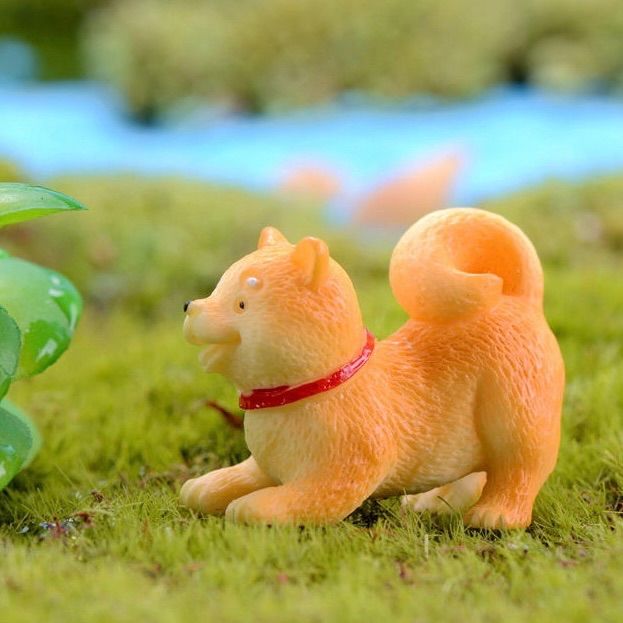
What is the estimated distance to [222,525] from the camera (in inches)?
50.9

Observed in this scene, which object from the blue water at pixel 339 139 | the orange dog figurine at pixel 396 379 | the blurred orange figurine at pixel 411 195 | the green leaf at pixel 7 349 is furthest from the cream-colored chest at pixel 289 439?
the blue water at pixel 339 139

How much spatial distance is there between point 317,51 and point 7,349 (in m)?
3.94

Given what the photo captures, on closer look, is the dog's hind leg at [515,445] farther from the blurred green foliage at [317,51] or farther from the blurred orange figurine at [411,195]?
the blurred green foliage at [317,51]

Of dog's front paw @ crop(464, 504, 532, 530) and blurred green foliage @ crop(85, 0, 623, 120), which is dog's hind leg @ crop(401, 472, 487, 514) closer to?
dog's front paw @ crop(464, 504, 532, 530)

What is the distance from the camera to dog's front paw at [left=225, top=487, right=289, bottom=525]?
1.24m

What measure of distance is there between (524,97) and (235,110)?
165cm

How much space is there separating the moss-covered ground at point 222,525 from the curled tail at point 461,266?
32 centimetres

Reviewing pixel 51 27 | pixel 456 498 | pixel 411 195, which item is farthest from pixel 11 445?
pixel 51 27

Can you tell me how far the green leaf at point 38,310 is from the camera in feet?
4.76

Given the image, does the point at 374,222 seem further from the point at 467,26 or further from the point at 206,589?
the point at 206,589

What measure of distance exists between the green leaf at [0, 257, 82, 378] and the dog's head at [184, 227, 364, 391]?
32 centimetres

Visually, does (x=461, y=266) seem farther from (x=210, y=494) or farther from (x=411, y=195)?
(x=411, y=195)

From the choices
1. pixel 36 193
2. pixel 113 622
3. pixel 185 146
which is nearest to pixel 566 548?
pixel 113 622

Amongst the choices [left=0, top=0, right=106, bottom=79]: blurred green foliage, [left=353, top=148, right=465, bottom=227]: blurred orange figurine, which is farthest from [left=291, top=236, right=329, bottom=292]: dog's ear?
[left=0, top=0, right=106, bottom=79]: blurred green foliage
